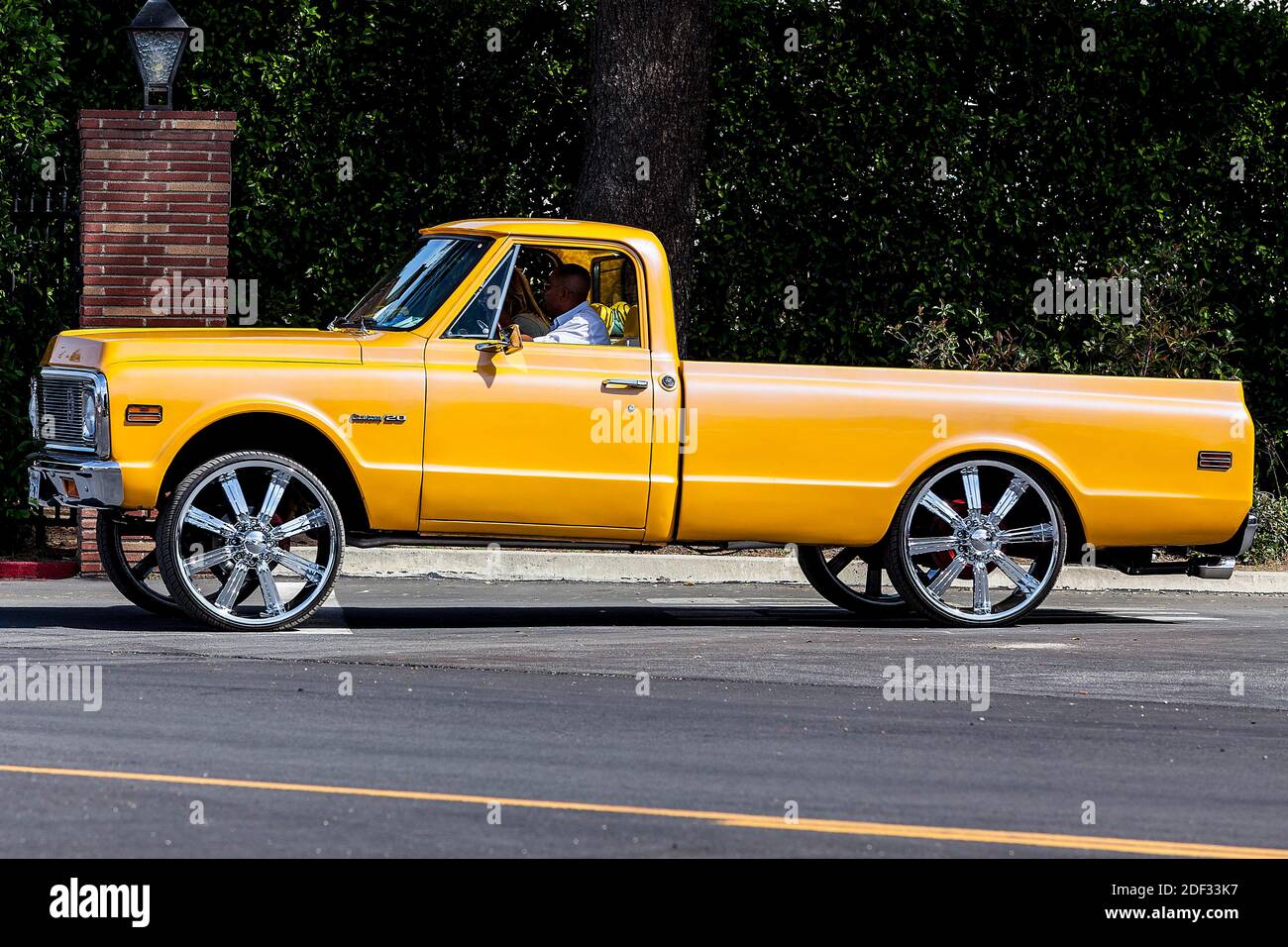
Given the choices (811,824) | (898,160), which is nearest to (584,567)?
(898,160)

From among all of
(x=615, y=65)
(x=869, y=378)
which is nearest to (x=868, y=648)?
(x=869, y=378)

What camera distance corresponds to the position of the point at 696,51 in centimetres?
1566

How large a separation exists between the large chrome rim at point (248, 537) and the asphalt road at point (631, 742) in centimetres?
27

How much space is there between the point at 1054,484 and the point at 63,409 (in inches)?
209

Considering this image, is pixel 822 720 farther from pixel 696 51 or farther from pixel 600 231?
pixel 696 51

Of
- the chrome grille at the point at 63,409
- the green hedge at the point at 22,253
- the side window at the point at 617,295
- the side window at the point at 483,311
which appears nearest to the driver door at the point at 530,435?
the side window at the point at 483,311

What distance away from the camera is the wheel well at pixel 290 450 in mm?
10602

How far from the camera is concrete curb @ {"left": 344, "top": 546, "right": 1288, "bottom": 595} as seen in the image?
1434 centimetres

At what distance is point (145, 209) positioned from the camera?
1394 centimetres

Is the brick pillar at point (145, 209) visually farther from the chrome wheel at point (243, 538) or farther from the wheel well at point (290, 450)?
the chrome wheel at point (243, 538)

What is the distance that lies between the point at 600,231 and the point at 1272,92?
8.06 meters

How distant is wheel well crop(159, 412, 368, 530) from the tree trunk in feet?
16.9

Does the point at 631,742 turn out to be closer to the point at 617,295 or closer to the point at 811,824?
the point at 811,824

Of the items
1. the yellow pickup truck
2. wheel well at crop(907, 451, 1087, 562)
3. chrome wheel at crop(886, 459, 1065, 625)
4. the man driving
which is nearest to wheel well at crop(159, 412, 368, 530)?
the yellow pickup truck
